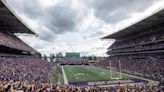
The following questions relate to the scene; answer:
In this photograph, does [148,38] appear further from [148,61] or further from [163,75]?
[163,75]

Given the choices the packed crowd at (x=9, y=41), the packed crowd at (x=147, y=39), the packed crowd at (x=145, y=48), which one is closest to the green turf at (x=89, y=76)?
the packed crowd at (x=145, y=48)

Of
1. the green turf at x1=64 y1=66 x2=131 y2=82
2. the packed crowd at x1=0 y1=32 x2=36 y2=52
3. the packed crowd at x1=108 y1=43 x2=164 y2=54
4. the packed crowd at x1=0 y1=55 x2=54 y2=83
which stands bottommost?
the green turf at x1=64 y1=66 x2=131 y2=82

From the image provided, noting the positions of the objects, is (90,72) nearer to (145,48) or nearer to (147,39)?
(145,48)

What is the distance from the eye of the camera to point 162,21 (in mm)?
47406

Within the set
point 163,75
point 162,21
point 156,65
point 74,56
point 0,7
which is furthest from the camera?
point 74,56

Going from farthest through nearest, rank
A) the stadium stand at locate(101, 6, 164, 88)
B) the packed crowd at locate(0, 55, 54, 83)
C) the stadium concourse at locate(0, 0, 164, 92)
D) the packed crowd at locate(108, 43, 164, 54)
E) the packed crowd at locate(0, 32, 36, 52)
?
1. the packed crowd at locate(108, 43, 164, 54)
2. the stadium stand at locate(101, 6, 164, 88)
3. the packed crowd at locate(0, 32, 36, 52)
4. the stadium concourse at locate(0, 0, 164, 92)
5. the packed crowd at locate(0, 55, 54, 83)

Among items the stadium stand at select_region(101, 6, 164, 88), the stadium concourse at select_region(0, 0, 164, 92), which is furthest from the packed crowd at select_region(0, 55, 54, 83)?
the stadium stand at select_region(101, 6, 164, 88)

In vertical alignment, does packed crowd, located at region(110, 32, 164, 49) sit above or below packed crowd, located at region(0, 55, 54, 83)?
above

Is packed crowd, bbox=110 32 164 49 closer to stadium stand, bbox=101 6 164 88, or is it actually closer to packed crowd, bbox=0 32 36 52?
stadium stand, bbox=101 6 164 88

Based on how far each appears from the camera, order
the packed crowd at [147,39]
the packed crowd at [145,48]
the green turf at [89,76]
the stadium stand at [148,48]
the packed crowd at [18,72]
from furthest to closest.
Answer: the packed crowd at [147,39] → the packed crowd at [145,48] → the stadium stand at [148,48] → the green turf at [89,76] → the packed crowd at [18,72]

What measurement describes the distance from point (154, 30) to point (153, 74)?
1794cm

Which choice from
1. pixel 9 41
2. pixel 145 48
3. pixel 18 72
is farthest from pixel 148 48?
pixel 18 72

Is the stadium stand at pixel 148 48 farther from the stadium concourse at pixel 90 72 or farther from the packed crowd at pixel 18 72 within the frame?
the packed crowd at pixel 18 72

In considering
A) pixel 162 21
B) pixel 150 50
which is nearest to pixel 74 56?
pixel 150 50
